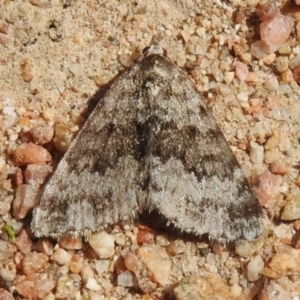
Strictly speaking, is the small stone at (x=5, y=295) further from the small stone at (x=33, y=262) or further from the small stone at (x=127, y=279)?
the small stone at (x=127, y=279)

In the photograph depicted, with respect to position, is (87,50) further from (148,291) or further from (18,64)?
(148,291)

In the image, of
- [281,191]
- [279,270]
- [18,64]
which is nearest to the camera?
[279,270]

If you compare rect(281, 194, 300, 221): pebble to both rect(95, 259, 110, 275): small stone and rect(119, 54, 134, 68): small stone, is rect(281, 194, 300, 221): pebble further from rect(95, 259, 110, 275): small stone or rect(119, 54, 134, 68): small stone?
rect(119, 54, 134, 68): small stone

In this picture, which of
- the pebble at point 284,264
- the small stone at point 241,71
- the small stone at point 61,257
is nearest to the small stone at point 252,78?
the small stone at point 241,71

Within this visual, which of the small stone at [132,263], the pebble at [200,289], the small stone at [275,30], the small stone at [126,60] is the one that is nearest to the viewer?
the pebble at [200,289]

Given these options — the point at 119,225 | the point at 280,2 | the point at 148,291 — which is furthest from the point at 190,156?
the point at 280,2

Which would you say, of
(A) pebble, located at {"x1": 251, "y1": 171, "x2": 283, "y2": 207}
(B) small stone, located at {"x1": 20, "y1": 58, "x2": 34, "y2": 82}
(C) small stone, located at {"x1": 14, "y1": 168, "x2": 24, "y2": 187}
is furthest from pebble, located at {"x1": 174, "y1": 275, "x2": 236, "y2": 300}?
(B) small stone, located at {"x1": 20, "y1": 58, "x2": 34, "y2": 82}

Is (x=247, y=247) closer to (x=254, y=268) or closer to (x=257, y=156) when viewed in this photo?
(x=254, y=268)
